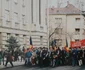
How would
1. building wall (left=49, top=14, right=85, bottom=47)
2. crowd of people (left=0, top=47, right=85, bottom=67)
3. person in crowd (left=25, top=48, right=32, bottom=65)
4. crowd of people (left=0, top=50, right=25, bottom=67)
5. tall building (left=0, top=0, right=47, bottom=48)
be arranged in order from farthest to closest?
building wall (left=49, top=14, right=85, bottom=47) → person in crowd (left=25, top=48, right=32, bottom=65) → crowd of people (left=0, top=47, right=85, bottom=67) → tall building (left=0, top=0, right=47, bottom=48) → crowd of people (left=0, top=50, right=25, bottom=67)

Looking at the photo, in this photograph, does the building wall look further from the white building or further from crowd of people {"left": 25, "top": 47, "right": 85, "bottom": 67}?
crowd of people {"left": 25, "top": 47, "right": 85, "bottom": 67}

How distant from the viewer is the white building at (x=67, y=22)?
127 feet

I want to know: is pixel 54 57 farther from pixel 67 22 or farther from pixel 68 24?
pixel 68 24

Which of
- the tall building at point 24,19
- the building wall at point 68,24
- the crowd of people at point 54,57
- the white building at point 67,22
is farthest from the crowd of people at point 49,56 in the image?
the building wall at point 68,24

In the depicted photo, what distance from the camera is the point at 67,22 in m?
41.1

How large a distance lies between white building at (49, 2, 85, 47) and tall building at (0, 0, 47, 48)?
803 cm

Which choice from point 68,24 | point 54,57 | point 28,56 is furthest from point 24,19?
point 68,24

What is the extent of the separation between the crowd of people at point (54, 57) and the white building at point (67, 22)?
7830 mm

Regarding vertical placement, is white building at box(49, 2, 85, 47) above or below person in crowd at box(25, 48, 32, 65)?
above

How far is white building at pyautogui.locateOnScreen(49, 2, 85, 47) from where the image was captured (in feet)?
127

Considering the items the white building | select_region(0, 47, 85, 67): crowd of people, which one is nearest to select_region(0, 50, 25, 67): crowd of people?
select_region(0, 47, 85, 67): crowd of people

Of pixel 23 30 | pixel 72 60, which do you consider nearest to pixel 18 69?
pixel 23 30

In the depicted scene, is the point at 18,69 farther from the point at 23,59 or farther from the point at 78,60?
the point at 78,60

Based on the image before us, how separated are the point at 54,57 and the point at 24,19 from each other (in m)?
3.12
